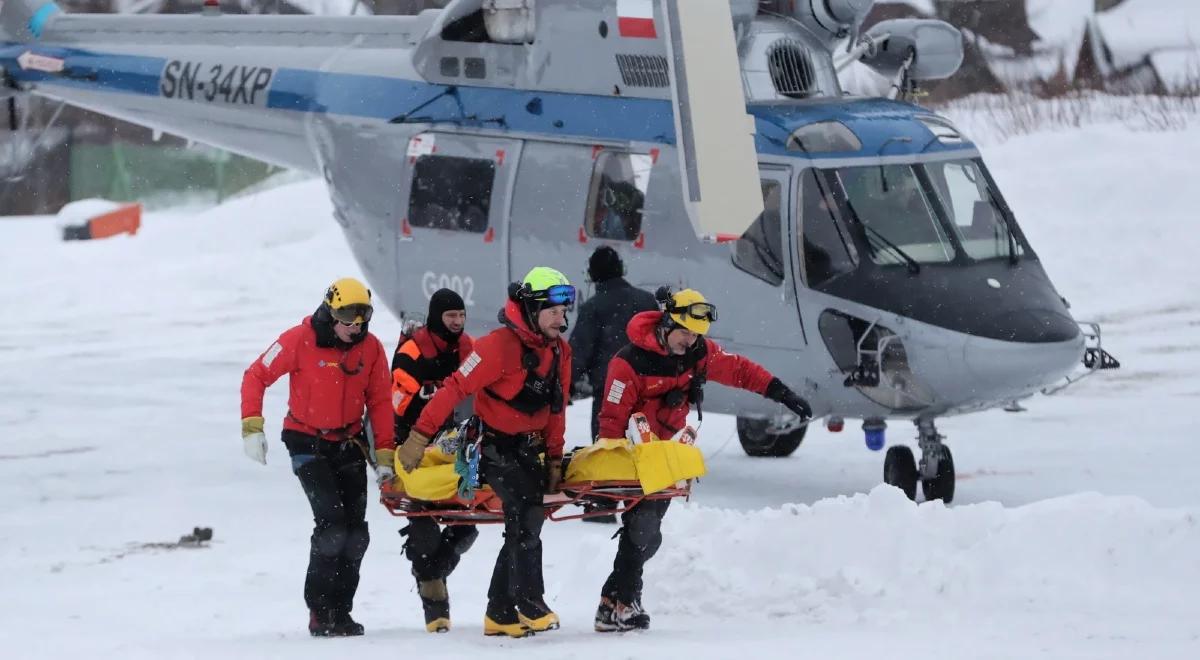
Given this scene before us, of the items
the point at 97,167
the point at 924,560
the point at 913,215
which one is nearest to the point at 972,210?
the point at 913,215

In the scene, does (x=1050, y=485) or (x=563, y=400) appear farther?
(x=1050, y=485)

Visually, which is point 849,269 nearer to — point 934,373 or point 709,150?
point 934,373

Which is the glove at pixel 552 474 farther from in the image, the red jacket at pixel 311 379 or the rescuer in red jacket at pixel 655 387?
the red jacket at pixel 311 379

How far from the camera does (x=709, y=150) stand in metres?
8.95

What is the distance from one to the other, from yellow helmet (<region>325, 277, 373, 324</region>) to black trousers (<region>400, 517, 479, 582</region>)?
3.20ft

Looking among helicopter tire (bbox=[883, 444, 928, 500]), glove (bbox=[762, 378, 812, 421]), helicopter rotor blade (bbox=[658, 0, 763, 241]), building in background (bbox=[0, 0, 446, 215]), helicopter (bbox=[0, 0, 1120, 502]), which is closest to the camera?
glove (bbox=[762, 378, 812, 421])

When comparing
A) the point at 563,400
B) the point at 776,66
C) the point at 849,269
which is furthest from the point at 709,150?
the point at 776,66

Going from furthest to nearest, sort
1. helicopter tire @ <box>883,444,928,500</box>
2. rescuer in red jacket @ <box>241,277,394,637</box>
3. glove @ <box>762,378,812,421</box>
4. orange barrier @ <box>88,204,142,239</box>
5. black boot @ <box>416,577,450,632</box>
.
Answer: orange barrier @ <box>88,204,142,239</box> < helicopter tire @ <box>883,444,928,500</box> < glove @ <box>762,378,812,421</box> < black boot @ <box>416,577,450,632</box> < rescuer in red jacket @ <box>241,277,394,637</box>

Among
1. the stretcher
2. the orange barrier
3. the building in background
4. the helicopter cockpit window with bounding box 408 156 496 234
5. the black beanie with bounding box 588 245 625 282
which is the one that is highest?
the building in background

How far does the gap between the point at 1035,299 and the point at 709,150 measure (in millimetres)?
3376

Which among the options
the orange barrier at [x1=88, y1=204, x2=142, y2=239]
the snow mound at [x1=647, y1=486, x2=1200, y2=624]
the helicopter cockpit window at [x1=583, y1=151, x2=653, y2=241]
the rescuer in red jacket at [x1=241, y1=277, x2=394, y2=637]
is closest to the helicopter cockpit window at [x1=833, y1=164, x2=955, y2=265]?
the helicopter cockpit window at [x1=583, y1=151, x2=653, y2=241]

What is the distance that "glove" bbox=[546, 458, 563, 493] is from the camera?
830cm

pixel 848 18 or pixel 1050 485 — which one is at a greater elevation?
pixel 848 18

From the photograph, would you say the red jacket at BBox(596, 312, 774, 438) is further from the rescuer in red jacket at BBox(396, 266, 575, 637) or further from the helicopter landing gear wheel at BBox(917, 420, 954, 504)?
the helicopter landing gear wheel at BBox(917, 420, 954, 504)
